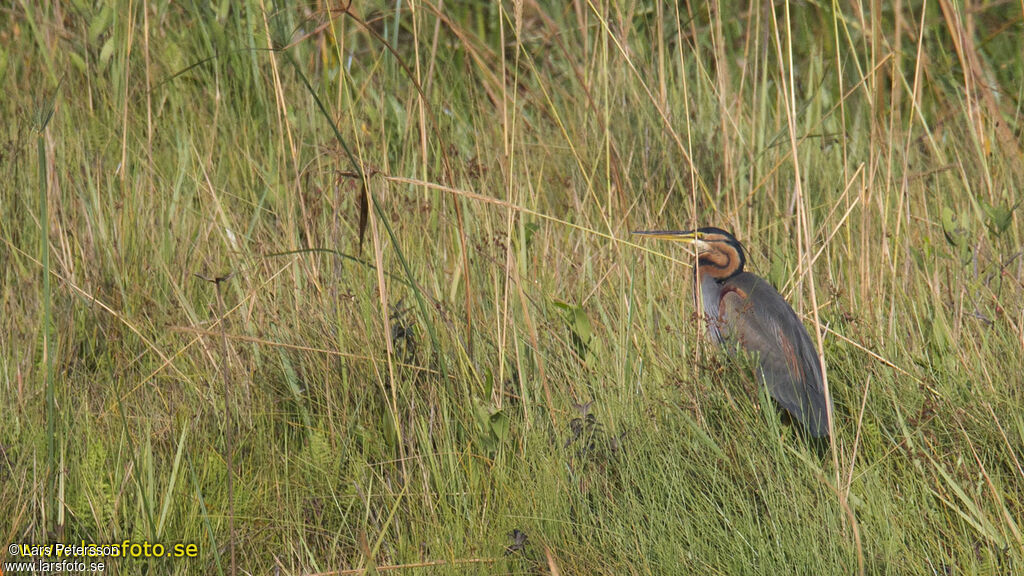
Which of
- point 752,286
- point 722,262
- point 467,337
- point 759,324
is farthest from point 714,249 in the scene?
point 467,337

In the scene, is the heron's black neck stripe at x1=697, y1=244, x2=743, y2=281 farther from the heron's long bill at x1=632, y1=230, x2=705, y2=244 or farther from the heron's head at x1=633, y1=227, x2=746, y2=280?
the heron's long bill at x1=632, y1=230, x2=705, y2=244

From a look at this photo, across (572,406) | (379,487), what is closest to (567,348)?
(572,406)

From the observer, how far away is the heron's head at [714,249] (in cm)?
316

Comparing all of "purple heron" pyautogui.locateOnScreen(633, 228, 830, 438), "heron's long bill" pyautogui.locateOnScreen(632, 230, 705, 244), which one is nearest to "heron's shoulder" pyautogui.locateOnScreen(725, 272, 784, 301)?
"purple heron" pyautogui.locateOnScreen(633, 228, 830, 438)

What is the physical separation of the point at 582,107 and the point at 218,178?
4.44 ft

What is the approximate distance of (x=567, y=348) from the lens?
2637 millimetres

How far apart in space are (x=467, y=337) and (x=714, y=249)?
109 cm

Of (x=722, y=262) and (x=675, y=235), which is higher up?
(x=675, y=235)

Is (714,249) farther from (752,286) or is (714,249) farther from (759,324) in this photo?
(759,324)

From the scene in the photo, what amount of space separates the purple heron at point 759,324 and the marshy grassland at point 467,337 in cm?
8

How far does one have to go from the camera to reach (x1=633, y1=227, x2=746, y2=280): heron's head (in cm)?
316

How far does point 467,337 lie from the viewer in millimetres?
2521

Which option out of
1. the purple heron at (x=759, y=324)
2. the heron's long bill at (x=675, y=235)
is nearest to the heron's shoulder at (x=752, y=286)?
the purple heron at (x=759, y=324)

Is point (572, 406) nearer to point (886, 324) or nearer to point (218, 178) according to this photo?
point (886, 324)
